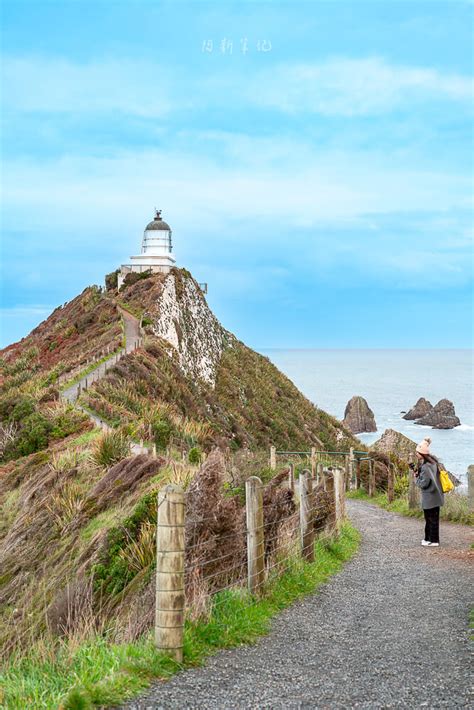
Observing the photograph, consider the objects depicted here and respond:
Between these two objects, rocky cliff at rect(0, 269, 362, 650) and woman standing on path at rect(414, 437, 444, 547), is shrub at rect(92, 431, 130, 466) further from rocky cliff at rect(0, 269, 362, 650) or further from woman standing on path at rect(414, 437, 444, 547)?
woman standing on path at rect(414, 437, 444, 547)

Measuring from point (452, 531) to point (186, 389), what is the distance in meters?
24.3

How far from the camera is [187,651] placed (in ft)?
23.3

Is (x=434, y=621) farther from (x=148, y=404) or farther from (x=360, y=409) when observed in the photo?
(x=360, y=409)

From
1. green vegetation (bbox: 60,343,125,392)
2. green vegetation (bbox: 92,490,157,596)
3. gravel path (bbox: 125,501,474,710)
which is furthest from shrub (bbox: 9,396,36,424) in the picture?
gravel path (bbox: 125,501,474,710)

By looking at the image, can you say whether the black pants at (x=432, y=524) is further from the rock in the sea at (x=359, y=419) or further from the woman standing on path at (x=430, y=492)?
the rock in the sea at (x=359, y=419)

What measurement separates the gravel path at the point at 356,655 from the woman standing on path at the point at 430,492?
7.76ft

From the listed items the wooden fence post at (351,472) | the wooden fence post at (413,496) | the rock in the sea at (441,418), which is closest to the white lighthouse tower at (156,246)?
the rock in the sea at (441,418)

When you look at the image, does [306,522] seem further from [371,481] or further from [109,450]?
[371,481]

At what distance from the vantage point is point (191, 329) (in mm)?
61844

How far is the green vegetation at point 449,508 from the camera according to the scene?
60.9 ft

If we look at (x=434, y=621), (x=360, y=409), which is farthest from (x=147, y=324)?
(x=360, y=409)

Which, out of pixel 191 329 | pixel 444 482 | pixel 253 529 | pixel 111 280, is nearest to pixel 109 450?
pixel 444 482

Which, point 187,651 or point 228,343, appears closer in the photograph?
point 187,651

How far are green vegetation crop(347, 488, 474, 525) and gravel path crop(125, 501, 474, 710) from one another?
624 cm
